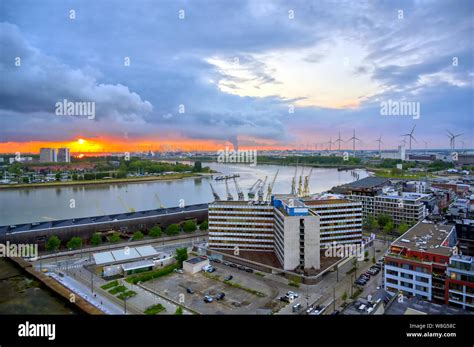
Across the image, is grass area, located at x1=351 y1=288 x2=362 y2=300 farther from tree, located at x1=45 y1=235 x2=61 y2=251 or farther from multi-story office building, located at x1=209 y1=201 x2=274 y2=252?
tree, located at x1=45 y1=235 x2=61 y2=251

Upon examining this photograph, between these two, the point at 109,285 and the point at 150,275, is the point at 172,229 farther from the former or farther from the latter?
the point at 109,285

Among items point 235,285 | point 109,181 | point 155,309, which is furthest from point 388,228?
point 109,181

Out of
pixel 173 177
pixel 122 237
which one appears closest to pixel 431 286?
pixel 122 237

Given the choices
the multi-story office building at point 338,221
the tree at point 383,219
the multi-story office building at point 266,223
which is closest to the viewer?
the multi-story office building at point 266,223

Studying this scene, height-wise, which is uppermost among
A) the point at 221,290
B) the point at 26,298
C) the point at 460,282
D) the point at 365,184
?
the point at 26,298

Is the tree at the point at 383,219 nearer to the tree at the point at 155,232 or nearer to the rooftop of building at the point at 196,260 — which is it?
the rooftop of building at the point at 196,260

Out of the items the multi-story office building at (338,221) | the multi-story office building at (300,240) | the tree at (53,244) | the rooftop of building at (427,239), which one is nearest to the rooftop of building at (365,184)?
the multi-story office building at (338,221)
